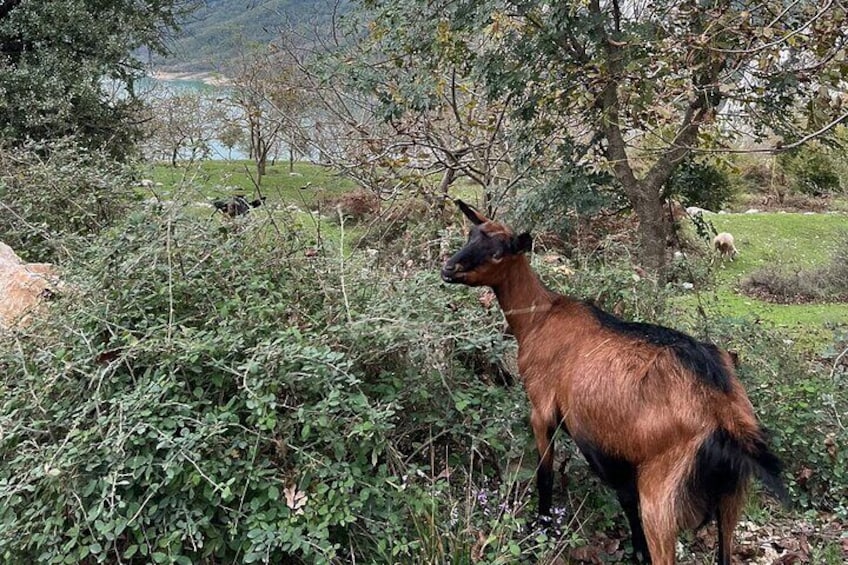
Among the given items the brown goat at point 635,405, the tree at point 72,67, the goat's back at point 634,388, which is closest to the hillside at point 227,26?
the tree at point 72,67

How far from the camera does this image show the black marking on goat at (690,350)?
2330mm

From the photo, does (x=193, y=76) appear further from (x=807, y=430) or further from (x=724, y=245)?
(x=807, y=430)

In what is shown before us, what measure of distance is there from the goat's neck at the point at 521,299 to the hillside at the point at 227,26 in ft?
18.9

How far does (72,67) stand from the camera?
8609 millimetres

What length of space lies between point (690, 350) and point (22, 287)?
3549mm

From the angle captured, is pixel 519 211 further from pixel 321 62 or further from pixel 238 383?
pixel 238 383

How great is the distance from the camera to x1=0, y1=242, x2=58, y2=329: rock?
344 centimetres

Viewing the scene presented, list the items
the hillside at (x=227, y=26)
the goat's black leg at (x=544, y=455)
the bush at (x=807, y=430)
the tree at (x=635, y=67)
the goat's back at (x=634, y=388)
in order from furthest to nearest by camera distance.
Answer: the hillside at (x=227, y=26), the tree at (x=635, y=67), the bush at (x=807, y=430), the goat's black leg at (x=544, y=455), the goat's back at (x=634, y=388)

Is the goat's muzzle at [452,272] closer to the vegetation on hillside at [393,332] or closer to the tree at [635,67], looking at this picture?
the vegetation on hillside at [393,332]

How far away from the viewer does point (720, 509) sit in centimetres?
230

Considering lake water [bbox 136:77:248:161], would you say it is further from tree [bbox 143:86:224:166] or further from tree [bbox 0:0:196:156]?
tree [bbox 0:0:196:156]

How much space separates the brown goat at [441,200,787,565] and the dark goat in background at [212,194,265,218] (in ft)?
5.26

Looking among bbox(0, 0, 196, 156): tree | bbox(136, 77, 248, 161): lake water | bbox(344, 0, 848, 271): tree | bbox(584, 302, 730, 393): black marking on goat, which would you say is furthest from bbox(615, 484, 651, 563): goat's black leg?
bbox(136, 77, 248, 161): lake water

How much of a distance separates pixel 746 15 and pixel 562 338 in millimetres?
2436
